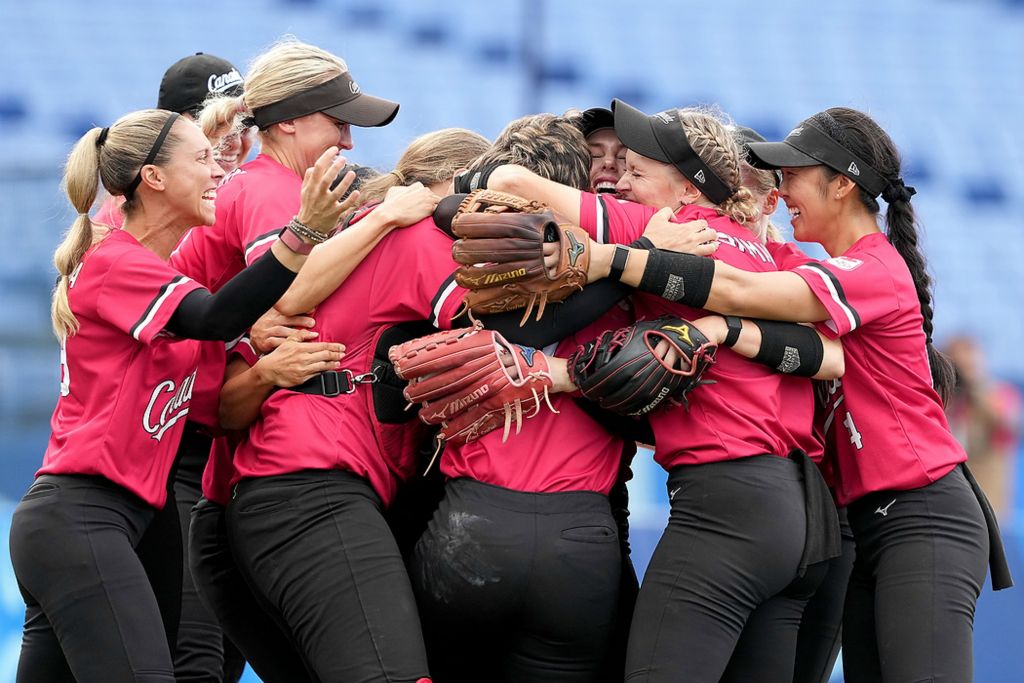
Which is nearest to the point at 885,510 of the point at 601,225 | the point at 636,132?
the point at 601,225

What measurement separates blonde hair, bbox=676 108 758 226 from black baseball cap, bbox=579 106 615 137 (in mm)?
205

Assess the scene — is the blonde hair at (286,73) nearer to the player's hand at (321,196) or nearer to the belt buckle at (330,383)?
the player's hand at (321,196)

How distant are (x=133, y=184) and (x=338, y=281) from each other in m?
0.65

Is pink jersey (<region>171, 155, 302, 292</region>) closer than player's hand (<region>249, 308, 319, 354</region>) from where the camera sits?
No

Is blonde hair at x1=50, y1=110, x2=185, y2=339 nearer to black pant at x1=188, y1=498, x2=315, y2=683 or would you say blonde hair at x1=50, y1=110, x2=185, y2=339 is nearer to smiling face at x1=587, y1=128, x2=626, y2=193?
black pant at x1=188, y1=498, x2=315, y2=683

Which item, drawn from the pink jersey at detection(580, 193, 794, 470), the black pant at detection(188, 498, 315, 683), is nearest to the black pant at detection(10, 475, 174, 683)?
the black pant at detection(188, 498, 315, 683)

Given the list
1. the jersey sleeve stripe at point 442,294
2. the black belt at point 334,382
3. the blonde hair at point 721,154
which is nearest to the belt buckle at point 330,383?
the black belt at point 334,382

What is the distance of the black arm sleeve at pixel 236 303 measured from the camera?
9.09 ft

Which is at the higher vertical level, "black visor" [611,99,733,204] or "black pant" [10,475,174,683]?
"black visor" [611,99,733,204]

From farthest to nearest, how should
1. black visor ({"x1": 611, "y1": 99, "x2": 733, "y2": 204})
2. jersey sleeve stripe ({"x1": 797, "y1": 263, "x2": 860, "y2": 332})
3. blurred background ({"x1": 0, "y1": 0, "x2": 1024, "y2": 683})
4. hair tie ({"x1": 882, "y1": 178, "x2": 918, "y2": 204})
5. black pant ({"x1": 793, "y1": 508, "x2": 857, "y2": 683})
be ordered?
blurred background ({"x1": 0, "y1": 0, "x2": 1024, "y2": 683}) < black pant ({"x1": 793, "y1": 508, "x2": 857, "y2": 683}) < hair tie ({"x1": 882, "y1": 178, "x2": 918, "y2": 204}) < black visor ({"x1": 611, "y1": 99, "x2": 733, "y2": 204}) < jersey sleeve stripe ({"x1": 797, "y1": 263, "x2": 860, "y2": 332})

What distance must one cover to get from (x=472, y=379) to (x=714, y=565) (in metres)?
0.65

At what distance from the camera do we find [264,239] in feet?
9.88

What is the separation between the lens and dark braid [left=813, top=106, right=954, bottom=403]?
3115 millimetres

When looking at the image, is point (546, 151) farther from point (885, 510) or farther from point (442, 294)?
point (885, 510)
